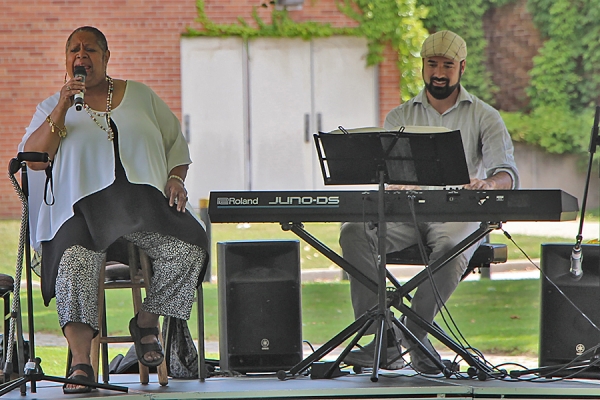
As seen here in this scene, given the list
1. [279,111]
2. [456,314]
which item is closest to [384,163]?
[456,314]

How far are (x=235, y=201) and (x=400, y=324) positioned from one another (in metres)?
0.78

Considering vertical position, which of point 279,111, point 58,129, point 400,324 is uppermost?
point 279,111

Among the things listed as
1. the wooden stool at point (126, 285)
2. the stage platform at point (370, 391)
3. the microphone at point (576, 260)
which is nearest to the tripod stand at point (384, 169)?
the stage platform at point (370, 391)

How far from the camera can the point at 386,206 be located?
3.63m

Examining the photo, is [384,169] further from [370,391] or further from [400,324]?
[370,391]

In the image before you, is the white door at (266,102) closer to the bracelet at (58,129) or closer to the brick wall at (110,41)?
the brick wall at (110,41)

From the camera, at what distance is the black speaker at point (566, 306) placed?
3.91m

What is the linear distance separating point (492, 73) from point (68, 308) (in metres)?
7.89

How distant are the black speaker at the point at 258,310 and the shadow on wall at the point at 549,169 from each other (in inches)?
257

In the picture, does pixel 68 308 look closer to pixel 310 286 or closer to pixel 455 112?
pixel 455 112

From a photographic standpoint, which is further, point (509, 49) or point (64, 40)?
point (509, 49)

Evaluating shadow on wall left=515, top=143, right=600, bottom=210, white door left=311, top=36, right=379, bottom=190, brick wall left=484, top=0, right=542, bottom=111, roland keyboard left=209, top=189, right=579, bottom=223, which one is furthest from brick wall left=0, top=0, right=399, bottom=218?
roland keyboard left=209, top=189, right=579, bottom=223

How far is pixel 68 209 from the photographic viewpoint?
3.54 metres

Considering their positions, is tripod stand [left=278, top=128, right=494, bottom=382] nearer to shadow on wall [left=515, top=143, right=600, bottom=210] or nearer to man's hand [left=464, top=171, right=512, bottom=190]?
man's hand [left=464, top=171, right=512, bottom=190]
